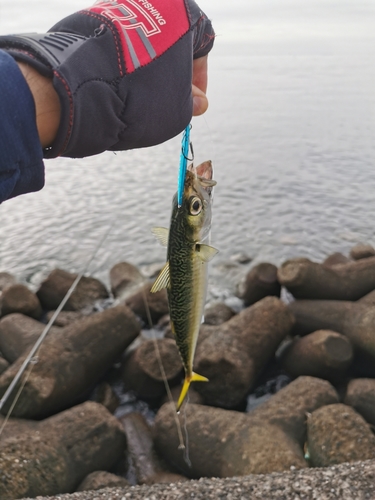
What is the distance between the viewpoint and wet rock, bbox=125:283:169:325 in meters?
5.03

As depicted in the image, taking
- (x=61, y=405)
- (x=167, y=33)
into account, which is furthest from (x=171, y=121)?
(x=61, y=405)

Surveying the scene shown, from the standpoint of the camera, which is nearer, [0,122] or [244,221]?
[0,122]

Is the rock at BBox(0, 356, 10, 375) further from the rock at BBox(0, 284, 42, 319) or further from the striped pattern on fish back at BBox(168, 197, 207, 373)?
the striped pattern on fish back at BBox(168, 197, 207, 373)

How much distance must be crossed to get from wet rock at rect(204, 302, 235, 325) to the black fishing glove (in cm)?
355

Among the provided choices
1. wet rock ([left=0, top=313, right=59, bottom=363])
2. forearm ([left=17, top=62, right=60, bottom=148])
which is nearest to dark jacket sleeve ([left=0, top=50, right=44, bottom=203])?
forearm ([left=17, top=62, right=60, bottom=148])

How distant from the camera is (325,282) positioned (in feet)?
15.7

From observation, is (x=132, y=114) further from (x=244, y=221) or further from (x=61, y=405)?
(x=244, y=221)

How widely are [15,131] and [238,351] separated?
314cm

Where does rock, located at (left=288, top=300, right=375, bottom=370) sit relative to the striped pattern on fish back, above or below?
below

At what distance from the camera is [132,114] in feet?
4.39

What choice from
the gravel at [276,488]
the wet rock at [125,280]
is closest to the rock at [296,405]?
the gravel at [276,488]

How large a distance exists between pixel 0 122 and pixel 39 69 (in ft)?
0.62

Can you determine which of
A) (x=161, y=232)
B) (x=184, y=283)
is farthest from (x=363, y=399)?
(x=161, y=232)

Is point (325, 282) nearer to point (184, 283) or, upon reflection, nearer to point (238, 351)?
point (238, 351)
